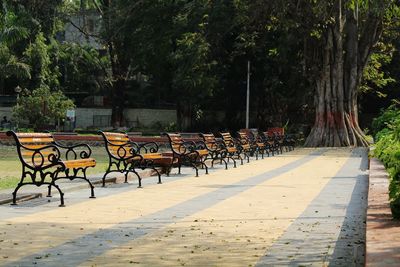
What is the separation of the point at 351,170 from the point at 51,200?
33.0 ft

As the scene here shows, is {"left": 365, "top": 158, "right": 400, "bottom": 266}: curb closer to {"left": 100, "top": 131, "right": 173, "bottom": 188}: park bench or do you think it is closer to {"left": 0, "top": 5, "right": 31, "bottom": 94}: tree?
{"left": 100, "top": 131, "right": 173, "bottom": 188}: park bench

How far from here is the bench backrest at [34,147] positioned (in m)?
9.97

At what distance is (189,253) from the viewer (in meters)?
6.46

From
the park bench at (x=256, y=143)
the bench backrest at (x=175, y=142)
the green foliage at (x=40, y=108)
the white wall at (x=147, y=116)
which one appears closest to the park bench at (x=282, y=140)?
the park bench at (x=256, y=143)

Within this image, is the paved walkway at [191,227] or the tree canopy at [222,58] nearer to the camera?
the paved walkway at [191,227]

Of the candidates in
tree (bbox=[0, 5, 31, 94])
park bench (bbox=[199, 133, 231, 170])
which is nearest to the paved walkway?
park bench (bbox=[199, 133, 231, 170])

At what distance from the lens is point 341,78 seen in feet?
112

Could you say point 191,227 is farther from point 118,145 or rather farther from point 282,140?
point 282,140

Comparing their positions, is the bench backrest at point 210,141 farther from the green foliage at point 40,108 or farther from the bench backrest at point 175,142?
the green foliage at point 40,108

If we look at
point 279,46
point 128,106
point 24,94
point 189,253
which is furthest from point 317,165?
point 128,106

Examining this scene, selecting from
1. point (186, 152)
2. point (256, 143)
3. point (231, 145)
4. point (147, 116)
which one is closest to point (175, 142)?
point (186, 152)

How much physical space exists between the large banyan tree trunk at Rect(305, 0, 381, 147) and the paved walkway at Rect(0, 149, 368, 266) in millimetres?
20871

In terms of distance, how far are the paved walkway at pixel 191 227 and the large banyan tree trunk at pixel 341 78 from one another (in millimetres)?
20871

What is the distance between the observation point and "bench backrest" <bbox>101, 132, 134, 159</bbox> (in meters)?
13.0
